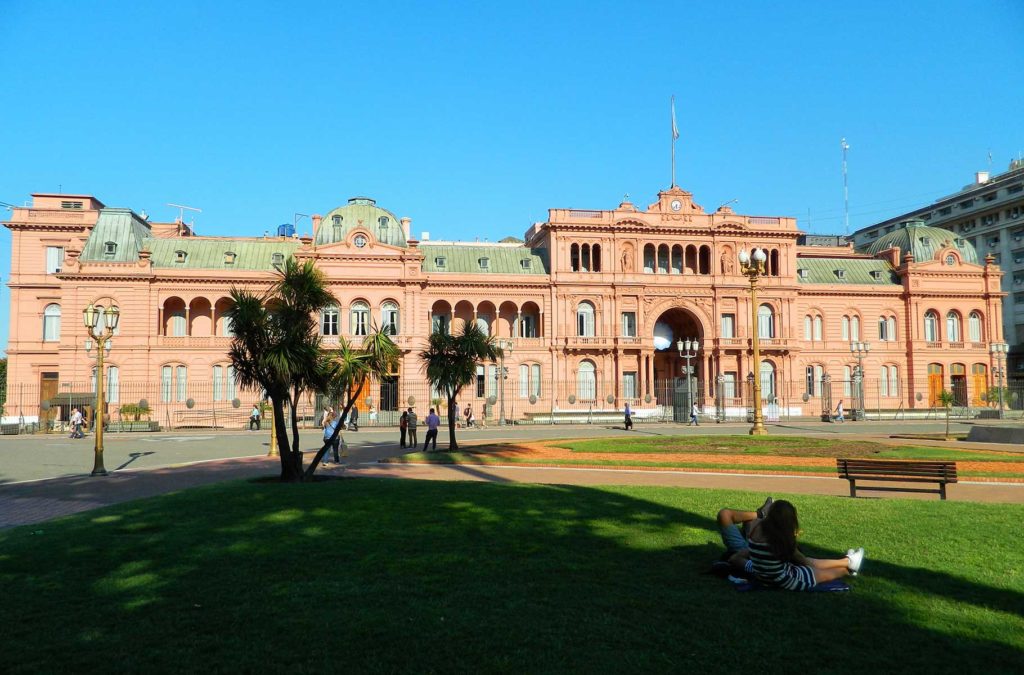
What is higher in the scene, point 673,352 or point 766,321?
point 766,321

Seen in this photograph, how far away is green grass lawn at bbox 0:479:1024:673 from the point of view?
231 inches

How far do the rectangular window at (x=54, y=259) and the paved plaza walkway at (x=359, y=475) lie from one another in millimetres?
39399

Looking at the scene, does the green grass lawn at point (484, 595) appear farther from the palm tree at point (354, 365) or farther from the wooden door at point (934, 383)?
the wooden door at point (934, 383)

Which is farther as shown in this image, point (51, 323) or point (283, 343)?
point (51, 323)

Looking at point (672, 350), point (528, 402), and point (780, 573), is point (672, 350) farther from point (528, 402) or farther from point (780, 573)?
point (780, 573)

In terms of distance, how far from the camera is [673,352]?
61219 millimetres

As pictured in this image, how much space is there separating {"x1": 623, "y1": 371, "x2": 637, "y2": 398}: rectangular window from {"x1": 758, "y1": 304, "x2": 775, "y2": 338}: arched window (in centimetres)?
1124

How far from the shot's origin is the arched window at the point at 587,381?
55.7 metres

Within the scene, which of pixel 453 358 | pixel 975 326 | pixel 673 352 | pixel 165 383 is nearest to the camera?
pixel 453 358

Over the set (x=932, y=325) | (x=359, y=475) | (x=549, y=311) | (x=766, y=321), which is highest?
(x=549, y=311)

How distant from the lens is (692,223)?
5819 centimetres

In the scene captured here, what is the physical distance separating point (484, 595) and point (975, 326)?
69054 millimetres

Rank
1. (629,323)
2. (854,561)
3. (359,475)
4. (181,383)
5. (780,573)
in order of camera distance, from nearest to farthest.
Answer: (780,573) < (854,561) < (359,475) < (181,383) < (629,323)

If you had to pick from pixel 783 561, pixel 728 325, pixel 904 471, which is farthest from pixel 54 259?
pixel 783 561
